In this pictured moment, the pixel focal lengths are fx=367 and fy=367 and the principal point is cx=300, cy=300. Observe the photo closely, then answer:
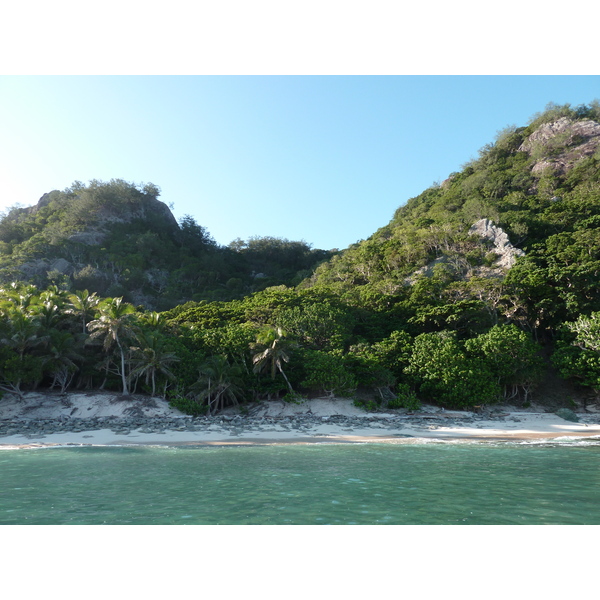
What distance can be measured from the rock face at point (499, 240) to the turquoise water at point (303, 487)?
31636mm

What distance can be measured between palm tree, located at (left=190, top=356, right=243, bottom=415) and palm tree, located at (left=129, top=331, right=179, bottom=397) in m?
2.37

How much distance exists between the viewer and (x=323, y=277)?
57969 millimetres

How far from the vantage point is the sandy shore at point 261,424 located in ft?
72.6

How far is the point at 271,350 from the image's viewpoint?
96.2 ft

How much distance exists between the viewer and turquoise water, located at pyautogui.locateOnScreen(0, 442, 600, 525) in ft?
28.3

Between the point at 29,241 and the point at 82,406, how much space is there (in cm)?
4969

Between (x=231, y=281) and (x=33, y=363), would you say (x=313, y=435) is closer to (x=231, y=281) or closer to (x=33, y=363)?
(x=33, y=363)

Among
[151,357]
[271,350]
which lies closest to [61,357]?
[151,357]

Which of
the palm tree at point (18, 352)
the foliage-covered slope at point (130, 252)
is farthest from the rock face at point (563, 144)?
the palm tree at point (18, 352)

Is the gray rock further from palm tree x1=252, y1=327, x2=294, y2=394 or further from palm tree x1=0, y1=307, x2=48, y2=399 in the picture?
palm tree x1=0, y1=307, x2=48, y2=399

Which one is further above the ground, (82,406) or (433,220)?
(433,220)

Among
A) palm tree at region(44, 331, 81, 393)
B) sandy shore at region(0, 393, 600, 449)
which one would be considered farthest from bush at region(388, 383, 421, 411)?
palm tree at region(44, 331, 81, 393)

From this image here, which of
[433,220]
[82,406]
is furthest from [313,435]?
[433,220]

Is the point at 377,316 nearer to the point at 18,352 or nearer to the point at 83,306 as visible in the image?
the point at 83,306
